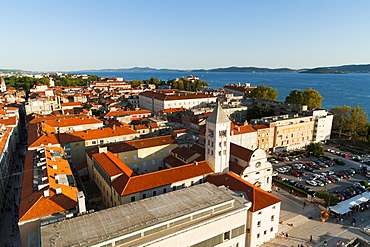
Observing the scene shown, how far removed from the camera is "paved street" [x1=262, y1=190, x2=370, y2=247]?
28984 mm

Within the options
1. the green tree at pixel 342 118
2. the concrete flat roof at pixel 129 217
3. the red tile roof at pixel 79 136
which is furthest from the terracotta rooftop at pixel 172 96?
the concrete flat roof at pixel 129 217

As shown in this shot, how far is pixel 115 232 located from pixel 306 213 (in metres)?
27.6

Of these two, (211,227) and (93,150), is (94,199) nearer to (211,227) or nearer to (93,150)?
(93,150)

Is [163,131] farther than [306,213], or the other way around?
[163,131]

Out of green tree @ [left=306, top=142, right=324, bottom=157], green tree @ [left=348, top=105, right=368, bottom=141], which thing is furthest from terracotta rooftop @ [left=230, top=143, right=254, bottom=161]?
green tree @ [left=348, top=105, right=368, bottom=141]

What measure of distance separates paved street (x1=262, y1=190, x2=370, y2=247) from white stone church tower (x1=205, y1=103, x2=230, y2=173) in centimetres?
1065

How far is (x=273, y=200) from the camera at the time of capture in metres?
28.6

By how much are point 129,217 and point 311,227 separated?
78.6 ft

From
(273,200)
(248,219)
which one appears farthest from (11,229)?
(273,200)

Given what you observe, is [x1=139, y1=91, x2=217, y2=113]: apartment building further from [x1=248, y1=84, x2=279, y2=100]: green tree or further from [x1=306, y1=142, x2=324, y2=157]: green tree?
[x1=306, y1=142, x2=324, y2=157]: green tree

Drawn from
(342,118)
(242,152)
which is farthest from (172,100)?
(242,152)

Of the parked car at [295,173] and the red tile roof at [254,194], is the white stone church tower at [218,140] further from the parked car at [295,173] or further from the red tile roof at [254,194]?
the parked car at [295,173]

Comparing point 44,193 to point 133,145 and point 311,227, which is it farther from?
point 311,227

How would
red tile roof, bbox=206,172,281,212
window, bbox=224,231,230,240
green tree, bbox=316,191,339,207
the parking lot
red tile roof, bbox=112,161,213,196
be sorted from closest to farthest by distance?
window, bbox=224,231,230,240 → red tile roof, bbox=206,172,281,212 → red tile roof, bbox=112,161,213,196 → green tree, bbox=316,191,339,207 → the parking lot
